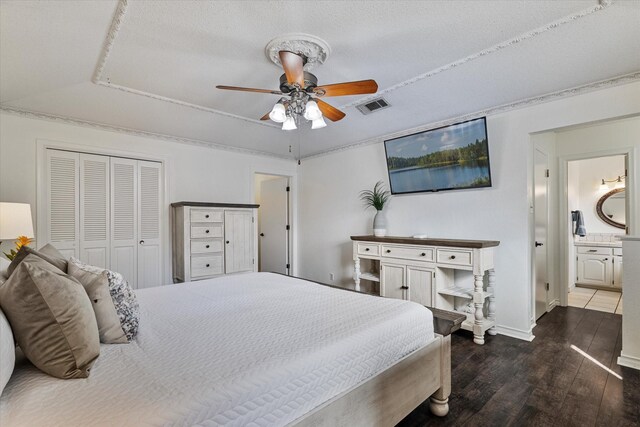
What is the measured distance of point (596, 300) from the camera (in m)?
4.48

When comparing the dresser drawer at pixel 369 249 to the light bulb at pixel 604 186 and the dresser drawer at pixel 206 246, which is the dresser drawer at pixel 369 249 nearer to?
the dresser drawer at pixel 206 246

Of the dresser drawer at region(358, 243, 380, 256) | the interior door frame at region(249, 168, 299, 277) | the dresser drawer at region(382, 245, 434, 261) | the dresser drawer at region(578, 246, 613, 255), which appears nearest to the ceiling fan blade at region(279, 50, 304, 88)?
the dresser drawer at region(382, 245, 434, 261)

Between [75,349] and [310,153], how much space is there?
14.9ft

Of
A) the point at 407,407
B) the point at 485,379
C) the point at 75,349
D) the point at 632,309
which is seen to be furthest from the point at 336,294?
the point at 632,309

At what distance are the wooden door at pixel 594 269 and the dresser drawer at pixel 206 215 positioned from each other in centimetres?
600

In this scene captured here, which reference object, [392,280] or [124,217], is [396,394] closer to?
[392,280]

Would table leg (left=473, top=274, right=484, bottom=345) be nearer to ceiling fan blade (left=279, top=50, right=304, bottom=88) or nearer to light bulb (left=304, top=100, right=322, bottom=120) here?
light bulb (left=304, top=100, right=322, bottom=120)

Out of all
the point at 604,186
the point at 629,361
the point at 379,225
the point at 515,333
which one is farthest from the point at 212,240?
the point at 604,186

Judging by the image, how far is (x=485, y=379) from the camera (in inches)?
90.4

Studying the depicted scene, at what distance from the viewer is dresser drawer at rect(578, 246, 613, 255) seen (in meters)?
5.08

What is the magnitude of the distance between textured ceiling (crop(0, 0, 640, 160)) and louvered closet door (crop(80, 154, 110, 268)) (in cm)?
53

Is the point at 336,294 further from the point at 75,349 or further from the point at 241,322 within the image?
the point at 75,349

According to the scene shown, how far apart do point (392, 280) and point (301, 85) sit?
2412 millimetres

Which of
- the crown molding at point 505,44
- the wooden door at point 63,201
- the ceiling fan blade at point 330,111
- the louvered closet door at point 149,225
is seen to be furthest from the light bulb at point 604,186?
the wooden door at point 63,201
